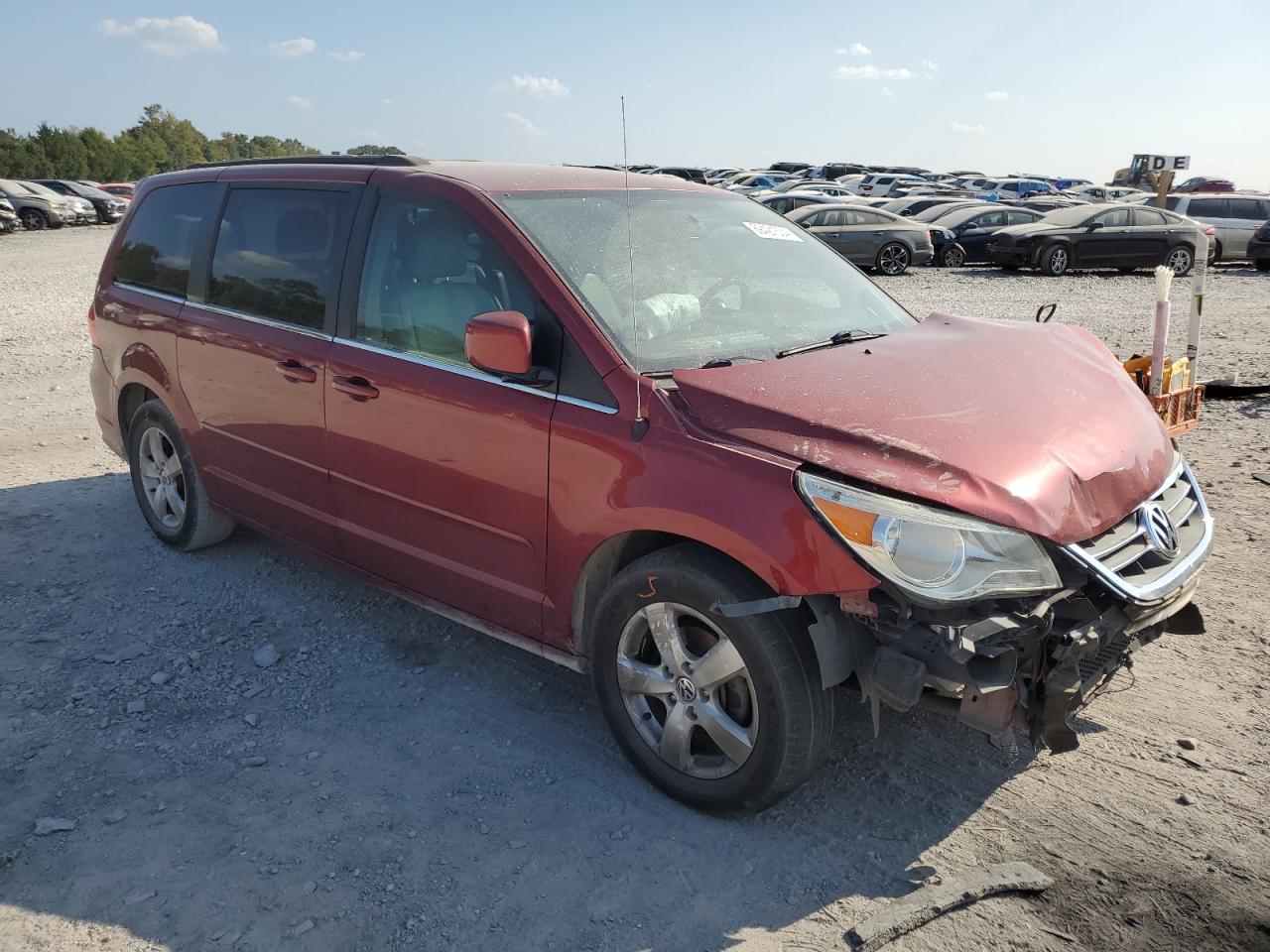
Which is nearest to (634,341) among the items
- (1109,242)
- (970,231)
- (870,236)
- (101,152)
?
(870,236)

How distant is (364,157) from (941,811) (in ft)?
11.3

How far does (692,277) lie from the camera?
12.5ft

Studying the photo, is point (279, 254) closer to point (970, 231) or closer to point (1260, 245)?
point (970, 231)

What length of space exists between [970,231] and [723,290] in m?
20.7

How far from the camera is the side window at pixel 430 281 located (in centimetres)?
359

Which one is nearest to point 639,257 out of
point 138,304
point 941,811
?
point 941,811

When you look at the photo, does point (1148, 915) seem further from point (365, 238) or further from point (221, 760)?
point (365, 238)

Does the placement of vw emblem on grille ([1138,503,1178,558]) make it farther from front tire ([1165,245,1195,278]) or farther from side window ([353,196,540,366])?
front tire ([1165,245,1195,278])

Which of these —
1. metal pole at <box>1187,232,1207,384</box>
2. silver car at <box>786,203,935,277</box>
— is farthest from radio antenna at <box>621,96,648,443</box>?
silver car at <box>786,203,935,277</box>

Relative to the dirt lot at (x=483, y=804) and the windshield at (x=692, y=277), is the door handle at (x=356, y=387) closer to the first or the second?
the windshield at (x=692, y=277)

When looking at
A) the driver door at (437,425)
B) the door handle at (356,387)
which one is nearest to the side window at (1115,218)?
the driver door at (437,425)

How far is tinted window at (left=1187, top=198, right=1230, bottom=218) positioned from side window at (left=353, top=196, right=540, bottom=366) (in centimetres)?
2342

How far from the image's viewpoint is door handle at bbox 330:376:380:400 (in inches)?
153

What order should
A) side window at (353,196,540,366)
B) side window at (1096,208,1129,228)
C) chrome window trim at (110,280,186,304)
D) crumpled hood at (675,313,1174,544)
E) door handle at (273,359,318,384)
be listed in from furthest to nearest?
side window at (1096,208,1129,228), chrome window trim at (110,280,186,304), door handle at (273,359,318,384), side window at (353,196,540,366), crumpled hood at (675,313,1174,544)
